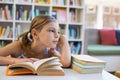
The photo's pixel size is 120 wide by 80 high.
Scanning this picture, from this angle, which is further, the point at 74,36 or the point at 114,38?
the point at 114,38

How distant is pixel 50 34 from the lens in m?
1.69

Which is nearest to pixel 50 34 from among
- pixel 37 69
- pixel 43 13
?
pixel 37 69

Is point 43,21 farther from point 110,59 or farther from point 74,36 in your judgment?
point 110,59

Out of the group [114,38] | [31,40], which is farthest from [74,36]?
[31,40]

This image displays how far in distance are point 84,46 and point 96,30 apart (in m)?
0.95

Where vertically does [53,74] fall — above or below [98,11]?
below

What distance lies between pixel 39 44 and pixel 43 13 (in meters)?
2.21

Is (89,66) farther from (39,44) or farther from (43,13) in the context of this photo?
(43,13)

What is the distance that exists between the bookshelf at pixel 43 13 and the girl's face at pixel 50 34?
6.97 ft

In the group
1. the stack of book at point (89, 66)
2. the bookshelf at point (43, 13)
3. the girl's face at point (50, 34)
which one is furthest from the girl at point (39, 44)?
the bookshelf at point (43, 13)

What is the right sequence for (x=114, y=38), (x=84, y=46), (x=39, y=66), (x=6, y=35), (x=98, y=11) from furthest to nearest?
(x=98, y=11), (x=114, y=38), (x=84, y=46), (x=6, y=35), (x=39, y=66)

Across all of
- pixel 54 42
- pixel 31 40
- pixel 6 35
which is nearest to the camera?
pixel 54 42

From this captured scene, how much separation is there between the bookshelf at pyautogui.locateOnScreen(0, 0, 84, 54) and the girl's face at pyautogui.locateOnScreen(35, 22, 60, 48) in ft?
6.97

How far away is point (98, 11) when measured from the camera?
5.20 meters
